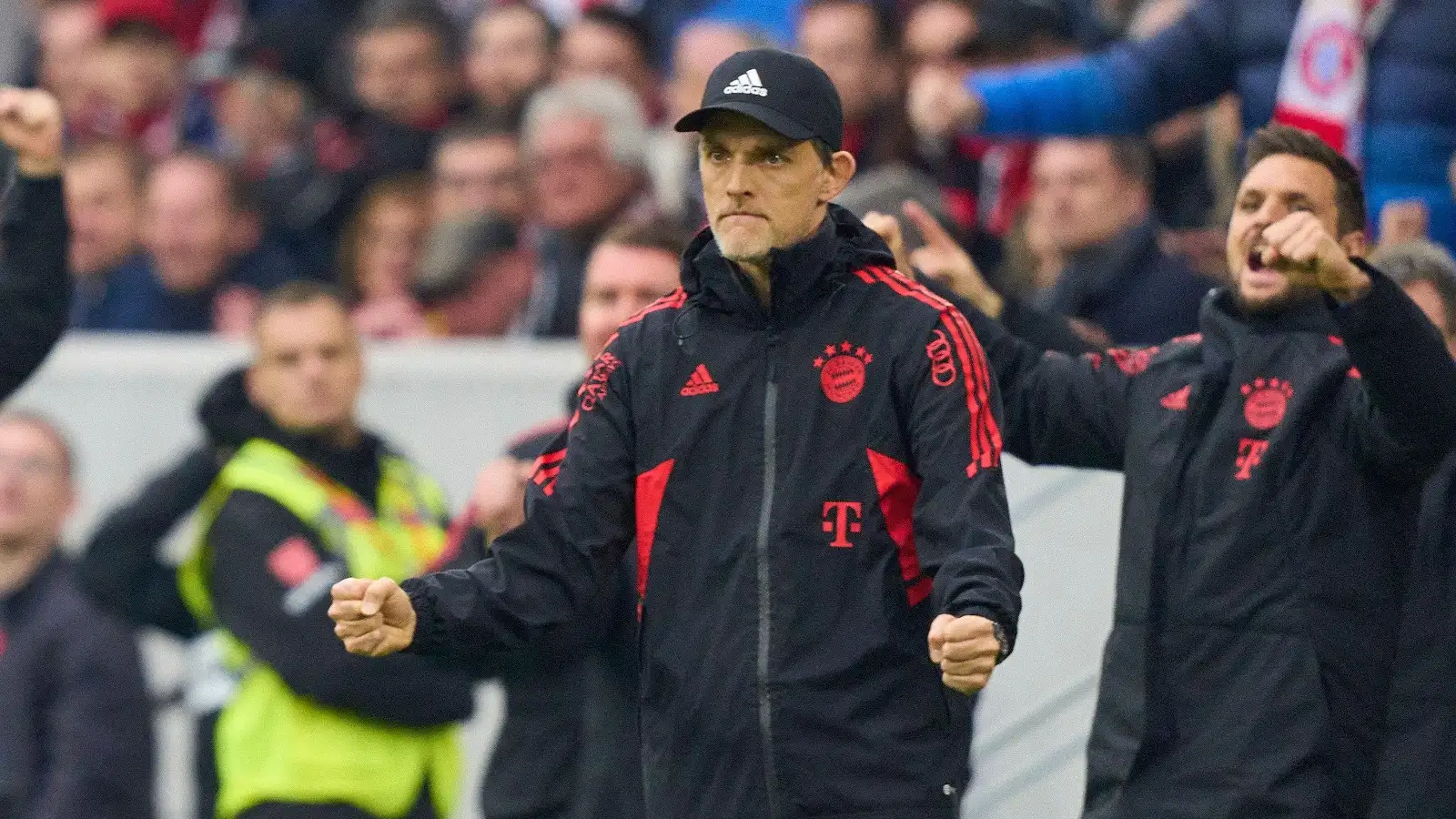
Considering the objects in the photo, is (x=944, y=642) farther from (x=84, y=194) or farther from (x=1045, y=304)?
(x=84, y=194)

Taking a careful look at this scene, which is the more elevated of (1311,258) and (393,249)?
(1311,258)

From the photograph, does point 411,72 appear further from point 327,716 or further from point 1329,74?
point 1329,74

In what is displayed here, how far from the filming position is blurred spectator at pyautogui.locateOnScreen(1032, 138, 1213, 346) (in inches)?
303

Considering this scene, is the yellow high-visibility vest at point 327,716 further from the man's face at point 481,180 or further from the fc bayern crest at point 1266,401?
the fc bayern crest at point 1266,401

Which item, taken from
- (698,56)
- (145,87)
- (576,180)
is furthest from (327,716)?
(145,87)

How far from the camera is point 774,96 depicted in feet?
15.5

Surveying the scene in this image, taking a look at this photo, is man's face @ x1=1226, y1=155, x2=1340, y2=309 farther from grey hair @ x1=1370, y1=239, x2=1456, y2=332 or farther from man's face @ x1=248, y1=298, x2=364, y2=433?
man's face @ x1=248, y1=298, x2=364, y2=433

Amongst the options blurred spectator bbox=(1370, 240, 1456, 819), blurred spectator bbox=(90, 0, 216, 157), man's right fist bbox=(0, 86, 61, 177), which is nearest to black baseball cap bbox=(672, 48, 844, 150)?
blurred spectator bbox=(1370, 240, 1456, 819)

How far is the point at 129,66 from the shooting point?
39.3ft

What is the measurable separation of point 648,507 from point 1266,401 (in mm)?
1253

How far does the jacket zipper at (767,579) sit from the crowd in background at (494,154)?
204 cm

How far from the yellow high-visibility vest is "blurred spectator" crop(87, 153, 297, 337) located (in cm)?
321

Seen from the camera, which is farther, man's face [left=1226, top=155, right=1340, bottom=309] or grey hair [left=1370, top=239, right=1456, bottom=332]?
grey hair [left=1370, top=239, right=1456, bottom=332]

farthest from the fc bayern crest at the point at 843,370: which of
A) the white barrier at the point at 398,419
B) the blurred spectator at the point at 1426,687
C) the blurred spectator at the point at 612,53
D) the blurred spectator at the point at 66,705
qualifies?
the blurred spectator at the point at 612,53
